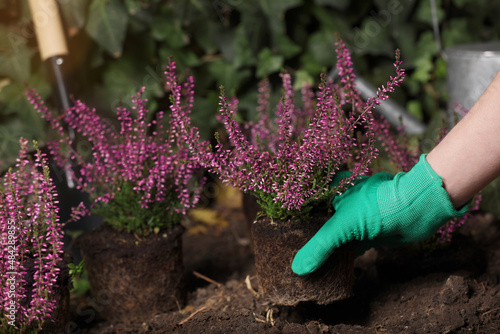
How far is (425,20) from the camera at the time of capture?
10.5ft

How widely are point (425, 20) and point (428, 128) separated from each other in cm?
82

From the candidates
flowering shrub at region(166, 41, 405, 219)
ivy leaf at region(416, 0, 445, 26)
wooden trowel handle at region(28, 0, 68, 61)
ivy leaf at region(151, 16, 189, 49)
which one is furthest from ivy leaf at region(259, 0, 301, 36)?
flowering shrub at region(166, 41, 405, 219)

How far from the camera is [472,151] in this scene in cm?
139

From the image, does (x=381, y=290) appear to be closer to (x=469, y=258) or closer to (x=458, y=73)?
(x=469, y=258)

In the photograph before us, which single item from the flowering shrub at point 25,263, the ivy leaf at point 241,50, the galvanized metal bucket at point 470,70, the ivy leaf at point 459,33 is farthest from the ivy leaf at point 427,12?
the flowering shrub at point 25,263

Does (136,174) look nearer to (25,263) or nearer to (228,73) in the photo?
(25,263)

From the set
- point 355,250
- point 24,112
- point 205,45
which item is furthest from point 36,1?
point 355,250

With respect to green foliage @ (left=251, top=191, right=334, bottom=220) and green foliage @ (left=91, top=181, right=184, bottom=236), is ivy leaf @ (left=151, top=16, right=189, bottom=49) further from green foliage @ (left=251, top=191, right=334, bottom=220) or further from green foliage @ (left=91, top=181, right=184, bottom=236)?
green foliage @ (left=251, top=191, right=334, bottom=220)

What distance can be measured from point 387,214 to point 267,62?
1690 mm

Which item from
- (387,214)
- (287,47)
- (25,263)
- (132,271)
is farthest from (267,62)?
(25,263)

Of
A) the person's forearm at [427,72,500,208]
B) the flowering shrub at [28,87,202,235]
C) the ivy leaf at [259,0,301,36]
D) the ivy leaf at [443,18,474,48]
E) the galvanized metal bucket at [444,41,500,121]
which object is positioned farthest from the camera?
the ivy leaf at [443,18,474,48]

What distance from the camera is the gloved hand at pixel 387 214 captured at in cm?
143

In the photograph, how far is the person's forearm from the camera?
4.47 ft

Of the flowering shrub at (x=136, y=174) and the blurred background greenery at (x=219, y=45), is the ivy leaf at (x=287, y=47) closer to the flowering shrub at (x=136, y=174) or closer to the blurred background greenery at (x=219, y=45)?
the blurred background greenery at (x=219, y=45)
